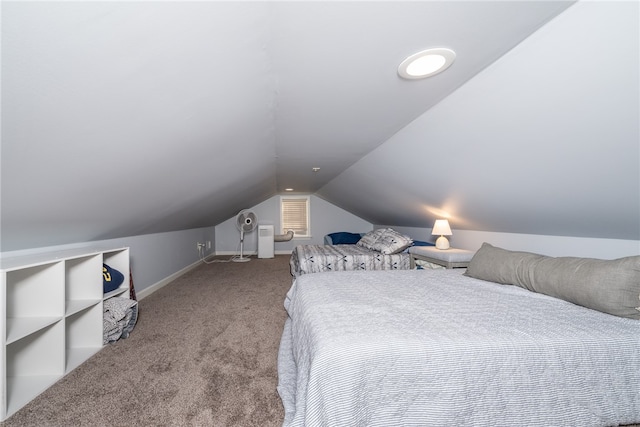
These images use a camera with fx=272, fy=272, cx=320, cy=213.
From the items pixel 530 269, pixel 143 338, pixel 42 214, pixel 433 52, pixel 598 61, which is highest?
pixel 433 52

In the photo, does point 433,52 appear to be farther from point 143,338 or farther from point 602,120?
point 143,338

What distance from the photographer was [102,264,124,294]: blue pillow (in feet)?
7.87

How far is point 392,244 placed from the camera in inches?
158

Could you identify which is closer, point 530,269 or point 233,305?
point 530,269

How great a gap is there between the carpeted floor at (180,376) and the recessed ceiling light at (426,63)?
199 cm

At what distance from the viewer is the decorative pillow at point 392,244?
155 inches

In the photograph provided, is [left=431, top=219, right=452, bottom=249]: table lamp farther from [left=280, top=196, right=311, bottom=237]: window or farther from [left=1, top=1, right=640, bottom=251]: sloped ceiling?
[left=280, top=196, right=311, bottom=237]: window

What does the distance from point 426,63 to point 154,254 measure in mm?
4020

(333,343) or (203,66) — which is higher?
(203,66)

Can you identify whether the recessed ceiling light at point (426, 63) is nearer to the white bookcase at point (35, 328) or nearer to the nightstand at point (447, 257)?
the nightstand at point (447, 257)

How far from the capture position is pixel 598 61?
1167 millimetres

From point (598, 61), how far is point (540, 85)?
9.2 inches

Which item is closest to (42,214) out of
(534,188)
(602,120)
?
(602,120)

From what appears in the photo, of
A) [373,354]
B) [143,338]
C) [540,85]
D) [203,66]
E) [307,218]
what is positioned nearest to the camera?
[373,354]
